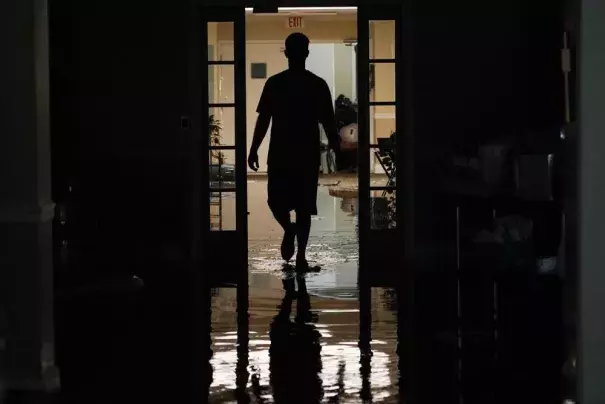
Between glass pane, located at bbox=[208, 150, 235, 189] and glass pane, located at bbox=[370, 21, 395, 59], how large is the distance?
4.16 ft

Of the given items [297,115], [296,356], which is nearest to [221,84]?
[297,115]

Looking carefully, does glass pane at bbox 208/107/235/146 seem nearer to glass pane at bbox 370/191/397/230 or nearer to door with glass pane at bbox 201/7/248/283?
door with glass pane at bbox 201/7/248/283

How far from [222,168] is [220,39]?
3.09ft

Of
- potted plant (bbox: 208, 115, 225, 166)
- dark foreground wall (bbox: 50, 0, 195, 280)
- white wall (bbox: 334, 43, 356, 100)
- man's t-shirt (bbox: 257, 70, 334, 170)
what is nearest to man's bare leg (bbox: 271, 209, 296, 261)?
man's t-shirt (bbox: 257, 70, 334, 170)

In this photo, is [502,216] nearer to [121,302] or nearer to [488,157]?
[488,157]

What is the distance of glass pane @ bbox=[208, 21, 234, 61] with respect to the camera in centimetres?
798

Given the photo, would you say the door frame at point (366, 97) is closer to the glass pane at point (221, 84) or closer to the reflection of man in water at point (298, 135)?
the glass pane at point (221, 84)

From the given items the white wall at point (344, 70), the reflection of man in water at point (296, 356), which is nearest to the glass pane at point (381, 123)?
the reflection of man in water at point (296, 356)

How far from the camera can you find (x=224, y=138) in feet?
26.5

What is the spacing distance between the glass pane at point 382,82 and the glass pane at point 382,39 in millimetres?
86

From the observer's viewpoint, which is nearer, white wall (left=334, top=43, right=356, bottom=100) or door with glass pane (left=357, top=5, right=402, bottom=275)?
door with glass pane (left=357, top=5, right=402, bottom=275)

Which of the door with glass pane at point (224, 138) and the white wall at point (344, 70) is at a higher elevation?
the white wall at point (344, 70)

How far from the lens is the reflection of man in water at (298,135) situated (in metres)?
7.69

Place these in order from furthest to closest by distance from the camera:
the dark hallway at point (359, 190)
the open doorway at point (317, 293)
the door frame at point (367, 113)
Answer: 1. the door frame at point (367, 113)
2. the dark hallway at point (359, 190)
3. the open doorway at point (317, 293)
